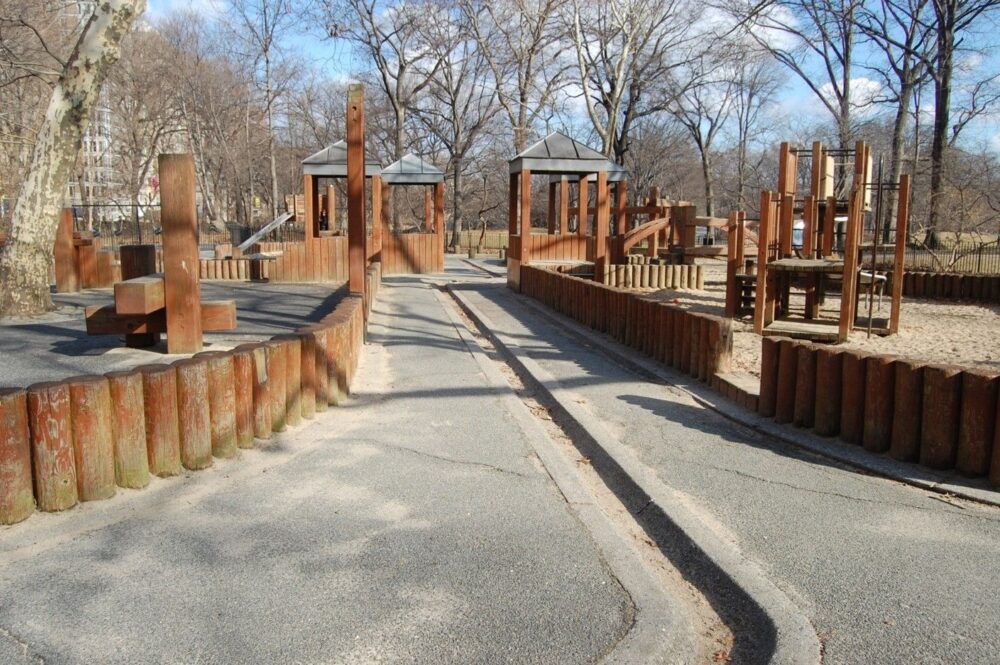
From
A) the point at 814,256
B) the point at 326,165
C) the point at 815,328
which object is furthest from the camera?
the point at 326,165

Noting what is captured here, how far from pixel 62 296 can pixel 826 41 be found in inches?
1402

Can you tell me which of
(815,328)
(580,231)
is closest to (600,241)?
(580,231)

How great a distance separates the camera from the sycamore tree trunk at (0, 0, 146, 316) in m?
11.2

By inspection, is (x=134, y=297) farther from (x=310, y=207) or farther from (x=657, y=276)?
(x=310, y=207)

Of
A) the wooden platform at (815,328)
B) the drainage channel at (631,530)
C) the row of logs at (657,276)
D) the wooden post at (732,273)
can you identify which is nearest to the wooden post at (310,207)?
the row of logs at (657,276)

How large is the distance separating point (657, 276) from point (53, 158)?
1264 centimetres

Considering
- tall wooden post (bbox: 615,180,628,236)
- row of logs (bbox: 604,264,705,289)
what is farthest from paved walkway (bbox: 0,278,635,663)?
tall wooden post (bbox: 615,180,628,236)

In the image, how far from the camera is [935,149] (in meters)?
32.0

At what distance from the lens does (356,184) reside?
36.6 ft

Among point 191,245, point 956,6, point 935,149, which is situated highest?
point 956,6

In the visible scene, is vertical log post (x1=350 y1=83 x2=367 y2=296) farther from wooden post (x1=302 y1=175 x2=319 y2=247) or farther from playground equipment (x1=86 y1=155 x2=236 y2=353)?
wooden post (x1=302 y1=175 x2=319 y2=247)

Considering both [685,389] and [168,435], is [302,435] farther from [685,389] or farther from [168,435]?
[685,389]

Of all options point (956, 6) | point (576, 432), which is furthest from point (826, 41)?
point (576, 432)

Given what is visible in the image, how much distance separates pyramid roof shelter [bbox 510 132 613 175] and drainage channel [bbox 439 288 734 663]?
11.7m
